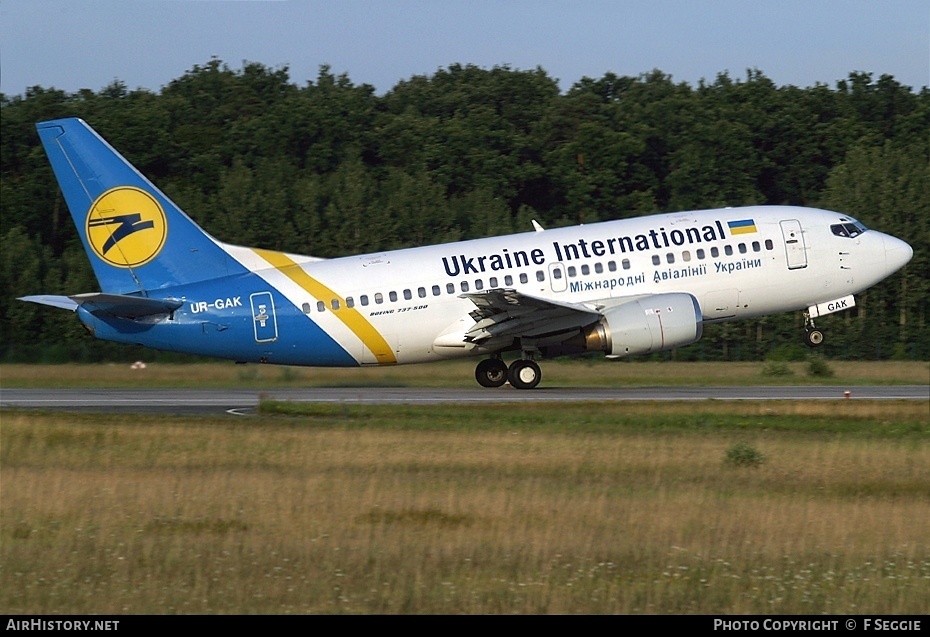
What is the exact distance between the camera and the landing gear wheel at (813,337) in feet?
107

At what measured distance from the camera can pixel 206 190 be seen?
76125mm

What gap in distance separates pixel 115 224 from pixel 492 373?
1028cm

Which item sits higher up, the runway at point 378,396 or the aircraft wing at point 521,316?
the aircraft wing at point 521,316

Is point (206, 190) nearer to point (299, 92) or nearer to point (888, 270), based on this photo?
point (299, 92)

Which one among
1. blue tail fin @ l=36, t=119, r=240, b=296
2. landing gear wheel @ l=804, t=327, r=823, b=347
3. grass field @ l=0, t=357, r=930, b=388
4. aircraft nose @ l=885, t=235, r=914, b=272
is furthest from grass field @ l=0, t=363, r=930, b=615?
grass field @ l=0, t=357, r=930, b=388

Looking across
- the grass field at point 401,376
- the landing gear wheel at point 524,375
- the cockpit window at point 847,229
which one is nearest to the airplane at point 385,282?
the landing gear wheel at point 524,375

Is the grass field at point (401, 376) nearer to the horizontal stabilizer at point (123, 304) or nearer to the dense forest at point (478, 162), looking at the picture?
the horizontal stabilizer at point (123, 304)

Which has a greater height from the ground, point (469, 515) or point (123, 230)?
point (123, 230)

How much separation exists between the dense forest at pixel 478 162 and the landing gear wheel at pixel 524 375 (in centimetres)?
2594

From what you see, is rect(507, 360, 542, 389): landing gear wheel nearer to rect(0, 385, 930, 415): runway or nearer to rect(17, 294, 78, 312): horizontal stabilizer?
rect(0, 385, 930, 415): runway

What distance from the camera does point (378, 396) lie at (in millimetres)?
31516

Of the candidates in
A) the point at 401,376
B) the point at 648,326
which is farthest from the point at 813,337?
the point at 401,376

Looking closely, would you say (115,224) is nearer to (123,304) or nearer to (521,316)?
(123,304)
